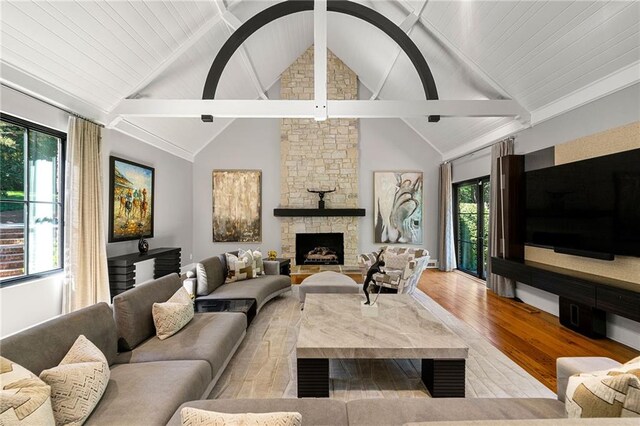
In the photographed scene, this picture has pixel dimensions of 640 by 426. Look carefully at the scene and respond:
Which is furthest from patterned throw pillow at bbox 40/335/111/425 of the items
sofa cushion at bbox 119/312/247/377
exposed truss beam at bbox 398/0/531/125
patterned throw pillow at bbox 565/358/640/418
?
exposed truss beam at bbox 398/0/531/125

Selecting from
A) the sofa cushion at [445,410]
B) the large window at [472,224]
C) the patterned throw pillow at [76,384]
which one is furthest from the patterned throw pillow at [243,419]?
the large window at [472,224]

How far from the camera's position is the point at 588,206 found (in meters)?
3.28

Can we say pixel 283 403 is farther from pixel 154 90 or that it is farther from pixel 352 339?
pixel 154 90

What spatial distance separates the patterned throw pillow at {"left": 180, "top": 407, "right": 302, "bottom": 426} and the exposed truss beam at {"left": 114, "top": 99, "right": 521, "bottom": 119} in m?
3.69

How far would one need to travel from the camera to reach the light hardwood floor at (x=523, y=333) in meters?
2.79

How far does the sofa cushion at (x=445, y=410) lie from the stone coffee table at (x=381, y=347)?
54cm

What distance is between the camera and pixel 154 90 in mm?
4598

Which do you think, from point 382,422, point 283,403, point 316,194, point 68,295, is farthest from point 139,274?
point 382,422

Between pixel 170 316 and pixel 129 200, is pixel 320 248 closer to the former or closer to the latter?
pixel 129 200

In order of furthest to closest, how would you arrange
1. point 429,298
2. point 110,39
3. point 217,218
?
point 217,218 < point 429,298 < point 110,39

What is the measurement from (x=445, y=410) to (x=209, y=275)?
303 centimetres

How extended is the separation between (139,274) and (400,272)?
13.3 ft

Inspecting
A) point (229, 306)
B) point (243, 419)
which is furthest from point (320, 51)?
point (243, 419)

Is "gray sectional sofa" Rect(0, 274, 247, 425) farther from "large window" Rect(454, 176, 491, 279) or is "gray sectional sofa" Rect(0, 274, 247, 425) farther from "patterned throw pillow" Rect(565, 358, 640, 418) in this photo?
"large window" Rect(454, 176, 491, 279)
